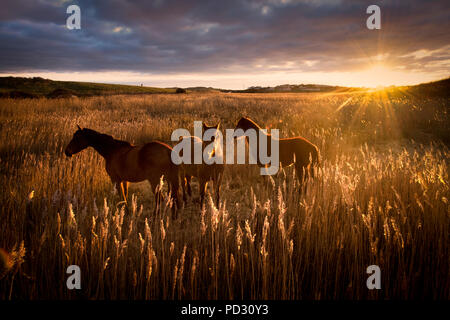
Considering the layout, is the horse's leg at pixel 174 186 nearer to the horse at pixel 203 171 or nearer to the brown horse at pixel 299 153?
the horse at pixel 203 171

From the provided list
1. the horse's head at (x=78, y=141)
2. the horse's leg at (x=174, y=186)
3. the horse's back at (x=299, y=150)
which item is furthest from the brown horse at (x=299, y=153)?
the horse's head at (x=78, y=141)

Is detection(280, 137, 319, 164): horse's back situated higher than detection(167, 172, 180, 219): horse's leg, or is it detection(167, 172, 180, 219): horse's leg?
detection(280, 137, 319, 164): horse's back

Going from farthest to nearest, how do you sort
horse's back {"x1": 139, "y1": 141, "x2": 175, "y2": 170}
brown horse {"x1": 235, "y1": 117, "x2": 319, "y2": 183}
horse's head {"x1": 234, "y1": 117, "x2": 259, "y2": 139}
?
1. horse's head {"x1": 234, "y1": 117, "x2": 259, "y2": 139}
2. brown horse {"x1": 235, "y1": 117, "x2": 319, "y2": 183}
3. horse's back {"x1": 139, "y1": 141, "x2": 175, "y2": 170}

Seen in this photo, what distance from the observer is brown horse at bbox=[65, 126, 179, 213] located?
2875 millimetres

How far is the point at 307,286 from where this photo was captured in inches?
70.4

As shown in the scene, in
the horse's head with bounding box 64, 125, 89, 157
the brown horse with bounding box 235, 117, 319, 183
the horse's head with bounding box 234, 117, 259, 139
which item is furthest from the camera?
the horse's head with bounding box 234, 117, 259, 139

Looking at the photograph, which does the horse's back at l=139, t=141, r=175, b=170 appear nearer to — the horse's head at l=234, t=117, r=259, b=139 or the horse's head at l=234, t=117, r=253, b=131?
the horse's head at l=234, t=117, r=259, b=139

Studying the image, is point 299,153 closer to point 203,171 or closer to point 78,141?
point 203,171

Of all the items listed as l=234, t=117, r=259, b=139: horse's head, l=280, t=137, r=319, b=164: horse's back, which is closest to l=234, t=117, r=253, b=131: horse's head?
l=234, t=117, r=259, b=139: horse's head

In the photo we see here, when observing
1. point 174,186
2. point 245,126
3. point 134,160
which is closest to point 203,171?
point 174,186

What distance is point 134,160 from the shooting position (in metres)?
2.92
